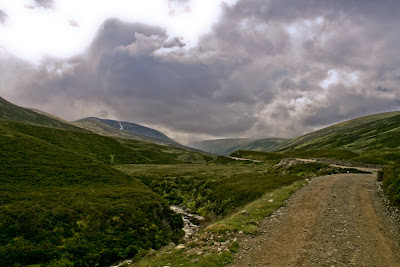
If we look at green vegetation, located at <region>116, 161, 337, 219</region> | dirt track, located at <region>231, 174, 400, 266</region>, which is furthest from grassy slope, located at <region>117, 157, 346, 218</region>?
dirt track, located at <region>231, 174, 400, 266</region>

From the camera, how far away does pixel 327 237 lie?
42.8ft

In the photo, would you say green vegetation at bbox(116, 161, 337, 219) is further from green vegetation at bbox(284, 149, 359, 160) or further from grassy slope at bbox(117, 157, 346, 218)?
green vegetation at bbox(284, 149, 359, 160)

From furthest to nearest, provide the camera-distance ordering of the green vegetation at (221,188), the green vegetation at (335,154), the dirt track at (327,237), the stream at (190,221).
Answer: the green vegetation at (335,154) < the green vegetation at (221,188) < the stream at (190,221) < the dirt track at (327,237)

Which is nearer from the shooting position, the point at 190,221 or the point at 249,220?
the point at 249,220

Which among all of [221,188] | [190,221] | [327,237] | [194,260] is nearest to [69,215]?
[190,221]

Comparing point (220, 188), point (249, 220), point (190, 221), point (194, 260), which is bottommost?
point (190, 221)

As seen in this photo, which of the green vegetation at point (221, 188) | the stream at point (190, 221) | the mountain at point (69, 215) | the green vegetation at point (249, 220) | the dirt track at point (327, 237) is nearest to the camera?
the dirt track at point (327, 237)

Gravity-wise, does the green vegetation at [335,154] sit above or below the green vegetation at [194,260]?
above

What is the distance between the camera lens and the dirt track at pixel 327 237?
34.9ft

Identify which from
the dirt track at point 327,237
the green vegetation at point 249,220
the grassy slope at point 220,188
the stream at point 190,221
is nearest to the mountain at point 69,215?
the stream at point 190,221

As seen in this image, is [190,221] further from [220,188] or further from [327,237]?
[327,237]

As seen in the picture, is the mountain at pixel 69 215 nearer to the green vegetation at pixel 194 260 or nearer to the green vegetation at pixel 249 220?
the green vegetation at pixel 194 260

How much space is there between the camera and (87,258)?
58.9ft

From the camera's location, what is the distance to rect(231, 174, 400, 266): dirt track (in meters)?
10.6
